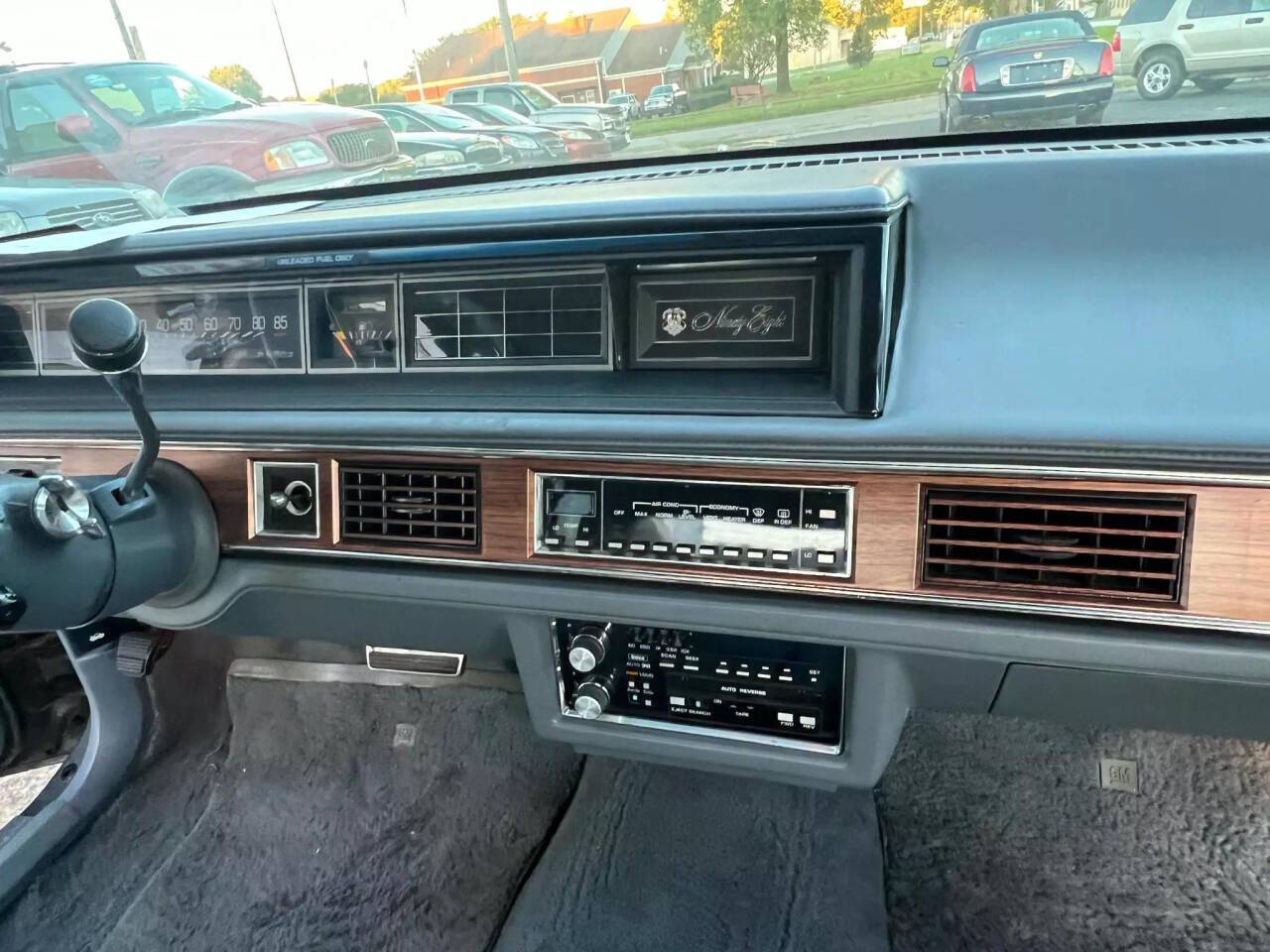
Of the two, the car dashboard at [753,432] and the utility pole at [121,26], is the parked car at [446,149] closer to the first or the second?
the car dashboard at [753,432]

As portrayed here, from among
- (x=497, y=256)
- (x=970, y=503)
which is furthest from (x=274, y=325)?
(x=970, y=503)

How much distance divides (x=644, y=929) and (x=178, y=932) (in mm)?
1049

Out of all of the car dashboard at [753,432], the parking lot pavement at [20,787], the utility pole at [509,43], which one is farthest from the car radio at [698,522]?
the parking lot pavement at [20,787]

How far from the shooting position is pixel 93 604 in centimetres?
169

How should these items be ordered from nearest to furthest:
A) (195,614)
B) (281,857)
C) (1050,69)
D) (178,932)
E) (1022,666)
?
(1022,666) → (1050,69) → (195,614) → (178,932) → (281,857)

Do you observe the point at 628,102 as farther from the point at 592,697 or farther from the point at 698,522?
the point at 592,697

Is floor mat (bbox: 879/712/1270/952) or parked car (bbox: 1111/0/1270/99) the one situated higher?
parked car (bbox: 1111/0/1270/99)

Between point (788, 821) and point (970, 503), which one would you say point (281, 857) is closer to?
point (788, 821)

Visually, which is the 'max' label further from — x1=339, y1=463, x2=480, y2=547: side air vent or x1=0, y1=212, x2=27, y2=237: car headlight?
x1=0, y1=212, x2=27, y2=237: car headlight

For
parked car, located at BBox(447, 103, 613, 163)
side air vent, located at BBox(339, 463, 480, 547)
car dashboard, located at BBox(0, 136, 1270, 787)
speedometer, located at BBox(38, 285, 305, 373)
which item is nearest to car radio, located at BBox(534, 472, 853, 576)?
car dashboard, located at BBox(0, 136, 1270, 787)

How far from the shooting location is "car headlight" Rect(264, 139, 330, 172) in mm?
2670

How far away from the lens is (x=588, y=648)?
5.96 ft

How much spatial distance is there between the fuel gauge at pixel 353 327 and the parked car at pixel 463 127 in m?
0.68

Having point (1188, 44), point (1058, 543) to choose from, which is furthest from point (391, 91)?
point (1058, 543)
